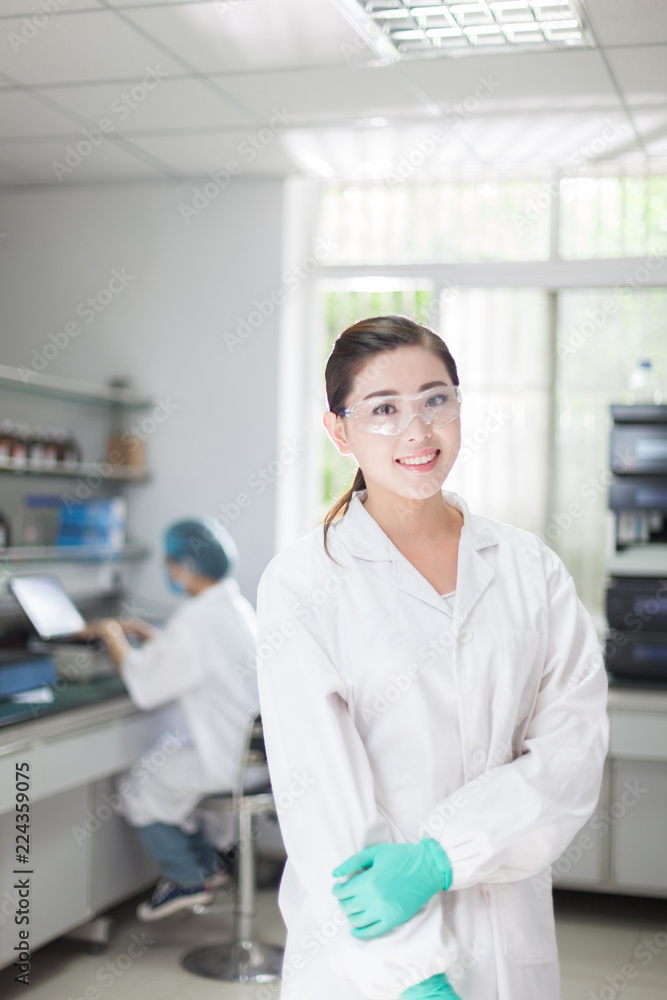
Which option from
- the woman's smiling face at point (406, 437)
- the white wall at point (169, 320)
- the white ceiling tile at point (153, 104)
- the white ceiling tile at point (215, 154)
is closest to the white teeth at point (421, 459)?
the woman's smiling face at point (406, 437)

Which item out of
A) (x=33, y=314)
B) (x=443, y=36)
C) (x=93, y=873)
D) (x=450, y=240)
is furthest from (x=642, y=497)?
(x=33, y=314)

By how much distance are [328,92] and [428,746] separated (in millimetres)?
2331

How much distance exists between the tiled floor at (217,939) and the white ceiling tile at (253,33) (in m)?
2.60

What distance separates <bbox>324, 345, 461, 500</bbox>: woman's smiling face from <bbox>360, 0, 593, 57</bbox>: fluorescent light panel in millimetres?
1462

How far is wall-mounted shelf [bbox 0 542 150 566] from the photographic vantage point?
3369 millimetres

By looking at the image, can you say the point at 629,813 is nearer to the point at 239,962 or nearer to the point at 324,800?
the point at 239,962

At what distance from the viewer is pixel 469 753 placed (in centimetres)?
131

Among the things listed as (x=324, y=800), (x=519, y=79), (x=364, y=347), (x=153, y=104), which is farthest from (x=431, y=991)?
(x=153, y=104)

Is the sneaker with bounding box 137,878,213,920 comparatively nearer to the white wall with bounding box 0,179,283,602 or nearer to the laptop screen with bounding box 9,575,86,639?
the laptop screen with bounding box 9,575,86,639

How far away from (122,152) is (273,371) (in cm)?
97

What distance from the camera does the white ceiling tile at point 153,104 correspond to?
307 cm

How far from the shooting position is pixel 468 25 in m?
2.62

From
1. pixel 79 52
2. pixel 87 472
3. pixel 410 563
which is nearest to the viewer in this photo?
pixel 410 563

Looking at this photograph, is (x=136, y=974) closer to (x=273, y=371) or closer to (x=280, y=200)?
(x=273, y=371)
